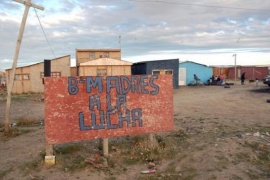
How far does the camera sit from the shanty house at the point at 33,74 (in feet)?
105

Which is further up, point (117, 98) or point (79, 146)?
point (117, 98)

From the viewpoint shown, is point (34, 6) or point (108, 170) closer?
point (108, 170)

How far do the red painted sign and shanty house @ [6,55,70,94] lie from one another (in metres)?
25.4

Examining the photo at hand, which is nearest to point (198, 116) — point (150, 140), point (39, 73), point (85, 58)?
point (150, 140)

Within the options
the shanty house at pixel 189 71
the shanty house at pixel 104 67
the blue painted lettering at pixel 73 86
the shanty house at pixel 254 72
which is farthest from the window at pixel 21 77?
the shanty house at pixel 254 72

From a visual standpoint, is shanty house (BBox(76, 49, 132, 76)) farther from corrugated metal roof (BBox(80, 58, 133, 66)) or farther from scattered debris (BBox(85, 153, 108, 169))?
scattered debris (BBox(85, 153, 108, 169))

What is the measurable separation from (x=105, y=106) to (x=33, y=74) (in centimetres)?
2707

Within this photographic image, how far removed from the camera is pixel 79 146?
842cm

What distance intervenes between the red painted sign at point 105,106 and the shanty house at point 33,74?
25.4m

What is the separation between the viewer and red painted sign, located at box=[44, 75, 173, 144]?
23.6 feet

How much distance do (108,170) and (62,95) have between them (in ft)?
6.77

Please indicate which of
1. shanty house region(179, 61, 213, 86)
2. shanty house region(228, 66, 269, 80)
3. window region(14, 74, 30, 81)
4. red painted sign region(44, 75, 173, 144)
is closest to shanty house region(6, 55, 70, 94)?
window region(14, 74, 30, 81)

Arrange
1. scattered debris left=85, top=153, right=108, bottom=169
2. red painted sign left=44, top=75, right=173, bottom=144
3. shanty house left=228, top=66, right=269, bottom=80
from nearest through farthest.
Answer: scattered debris left=85, top=153, right=108, bottom=169, red painted sign left=44, top=75, right=173, bottom=144, shanty house left=228, top=66, right=269, bottom=80

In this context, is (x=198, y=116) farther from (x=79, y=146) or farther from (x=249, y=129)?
(x=79, y=146)
